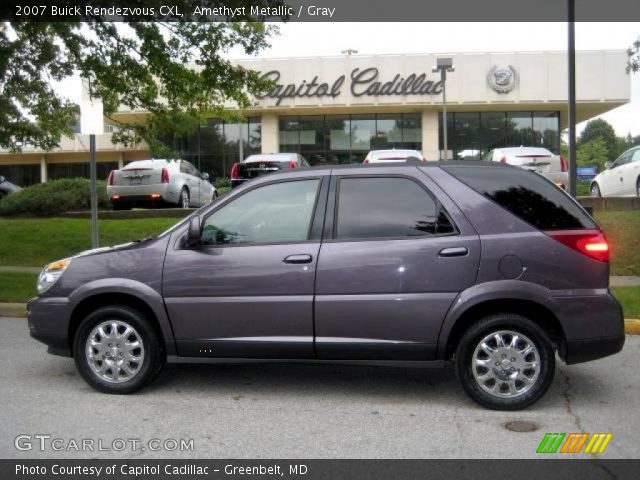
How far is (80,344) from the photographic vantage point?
5215 millimetres

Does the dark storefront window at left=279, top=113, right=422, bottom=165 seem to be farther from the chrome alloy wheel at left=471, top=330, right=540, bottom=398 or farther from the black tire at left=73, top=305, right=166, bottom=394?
the chrome alloy wheel at left=471, top=330, right=540, bottom=398

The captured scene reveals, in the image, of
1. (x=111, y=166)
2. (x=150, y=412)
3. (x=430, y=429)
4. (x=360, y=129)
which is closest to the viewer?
(x=430, y=429)

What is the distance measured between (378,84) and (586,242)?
2678 cm

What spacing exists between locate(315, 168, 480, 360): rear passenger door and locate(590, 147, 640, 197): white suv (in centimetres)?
1194

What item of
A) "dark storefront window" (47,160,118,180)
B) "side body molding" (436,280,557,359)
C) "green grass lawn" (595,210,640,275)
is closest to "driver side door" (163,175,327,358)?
"side body molding" (436,280,557,359)

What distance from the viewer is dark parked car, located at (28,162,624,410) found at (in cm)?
467

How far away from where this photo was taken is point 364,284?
4.77 meters

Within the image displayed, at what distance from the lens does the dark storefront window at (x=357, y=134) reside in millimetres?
32406

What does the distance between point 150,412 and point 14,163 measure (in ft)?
142

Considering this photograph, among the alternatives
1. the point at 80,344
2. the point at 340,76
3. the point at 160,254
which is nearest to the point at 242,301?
the point at 160,254

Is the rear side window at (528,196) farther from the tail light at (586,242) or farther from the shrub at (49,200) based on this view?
the shrub at (49,200)

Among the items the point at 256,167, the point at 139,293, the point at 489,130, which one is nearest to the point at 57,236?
the point at 256,167

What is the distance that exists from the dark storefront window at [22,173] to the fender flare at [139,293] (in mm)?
41666
